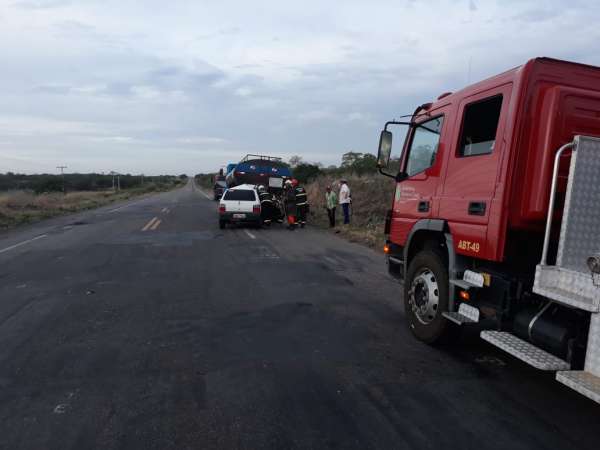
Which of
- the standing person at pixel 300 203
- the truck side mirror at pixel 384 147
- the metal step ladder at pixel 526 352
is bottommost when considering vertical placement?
the metal step ladder at pixel 526 352

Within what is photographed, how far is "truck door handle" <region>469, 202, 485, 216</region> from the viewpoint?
13.3ft

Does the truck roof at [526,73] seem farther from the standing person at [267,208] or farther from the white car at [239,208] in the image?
the standing person at [267,208]

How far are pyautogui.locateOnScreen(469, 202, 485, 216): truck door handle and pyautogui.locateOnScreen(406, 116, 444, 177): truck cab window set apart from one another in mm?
1017

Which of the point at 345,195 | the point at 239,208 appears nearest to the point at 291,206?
the point at 239,208

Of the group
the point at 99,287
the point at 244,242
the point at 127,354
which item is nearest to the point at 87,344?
the point at 127,354

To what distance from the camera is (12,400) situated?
3.66 m

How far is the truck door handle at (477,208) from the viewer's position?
13.3 feet

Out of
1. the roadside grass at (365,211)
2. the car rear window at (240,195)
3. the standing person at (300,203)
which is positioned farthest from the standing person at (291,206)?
the roadside grass at (365,211)

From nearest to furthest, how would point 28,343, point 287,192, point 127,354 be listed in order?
1. point 127,354
2. point 28,343
3. point 287,192

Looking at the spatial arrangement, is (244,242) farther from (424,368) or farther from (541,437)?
(541,437)

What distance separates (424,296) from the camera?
5.06m

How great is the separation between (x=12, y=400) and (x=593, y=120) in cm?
520

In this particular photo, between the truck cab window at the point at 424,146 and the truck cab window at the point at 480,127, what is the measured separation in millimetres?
472

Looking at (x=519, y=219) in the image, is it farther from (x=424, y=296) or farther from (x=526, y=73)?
(x=424, y=296)
